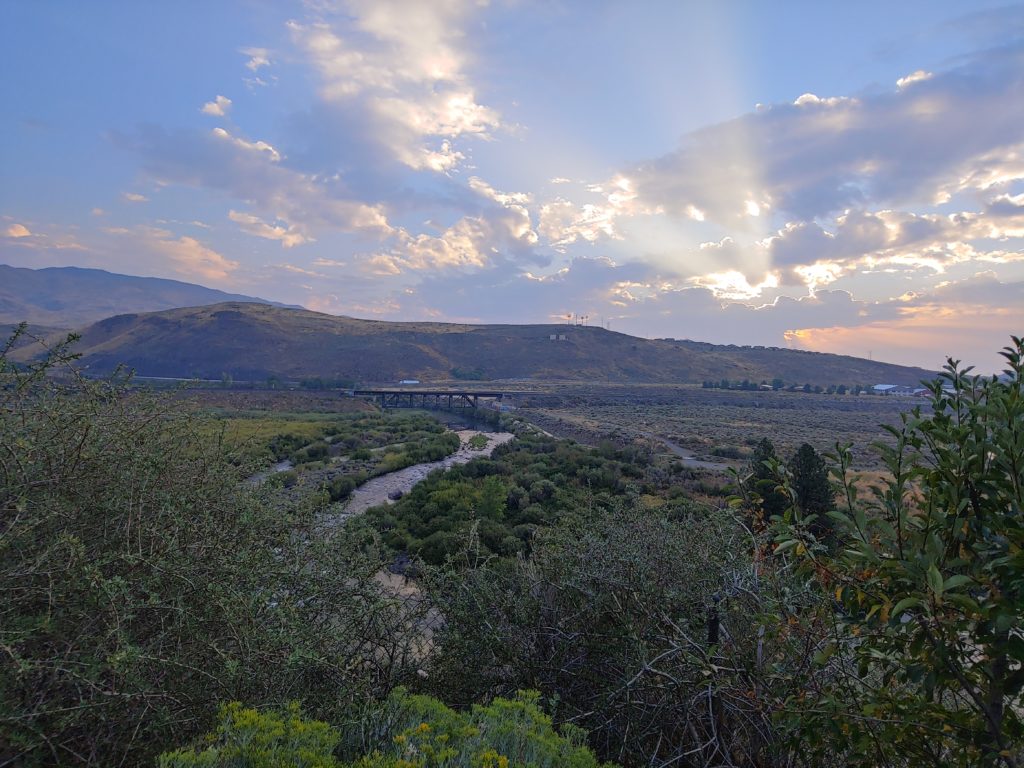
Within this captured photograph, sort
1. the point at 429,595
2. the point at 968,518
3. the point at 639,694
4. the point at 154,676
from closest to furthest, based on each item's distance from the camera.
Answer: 1. the point at 968,518
2. the point at 154,676
3. the point at 639,694
4. the point at 429,595

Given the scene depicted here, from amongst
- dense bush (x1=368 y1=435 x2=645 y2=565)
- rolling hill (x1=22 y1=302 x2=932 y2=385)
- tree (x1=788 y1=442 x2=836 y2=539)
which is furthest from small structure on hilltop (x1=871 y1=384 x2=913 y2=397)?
tree (x1=788 y1=442 x2=836 y2=539)

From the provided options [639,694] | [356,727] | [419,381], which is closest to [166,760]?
[356,727]

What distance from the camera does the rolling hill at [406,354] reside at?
98.5m

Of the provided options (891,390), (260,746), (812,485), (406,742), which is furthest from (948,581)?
(891,390)

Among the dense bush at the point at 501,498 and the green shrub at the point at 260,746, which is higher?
the green shrub at the point at 260,746

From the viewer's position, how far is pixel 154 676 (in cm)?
270

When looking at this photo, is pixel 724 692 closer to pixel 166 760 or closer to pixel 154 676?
pixel 166 760

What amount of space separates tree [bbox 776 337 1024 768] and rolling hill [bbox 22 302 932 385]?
94.5 metres

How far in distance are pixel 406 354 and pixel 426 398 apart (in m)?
42.7

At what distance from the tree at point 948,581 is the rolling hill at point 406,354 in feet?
310

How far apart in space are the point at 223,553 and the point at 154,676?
77cm

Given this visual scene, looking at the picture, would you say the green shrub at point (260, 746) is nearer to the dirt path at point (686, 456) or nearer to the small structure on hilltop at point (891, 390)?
the dirt path at point (686, 456)

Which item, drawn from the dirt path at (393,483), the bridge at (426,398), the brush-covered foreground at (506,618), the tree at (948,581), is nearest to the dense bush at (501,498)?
the dirt path at (393,483)

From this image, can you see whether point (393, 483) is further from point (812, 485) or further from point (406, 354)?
point (406, 354)
